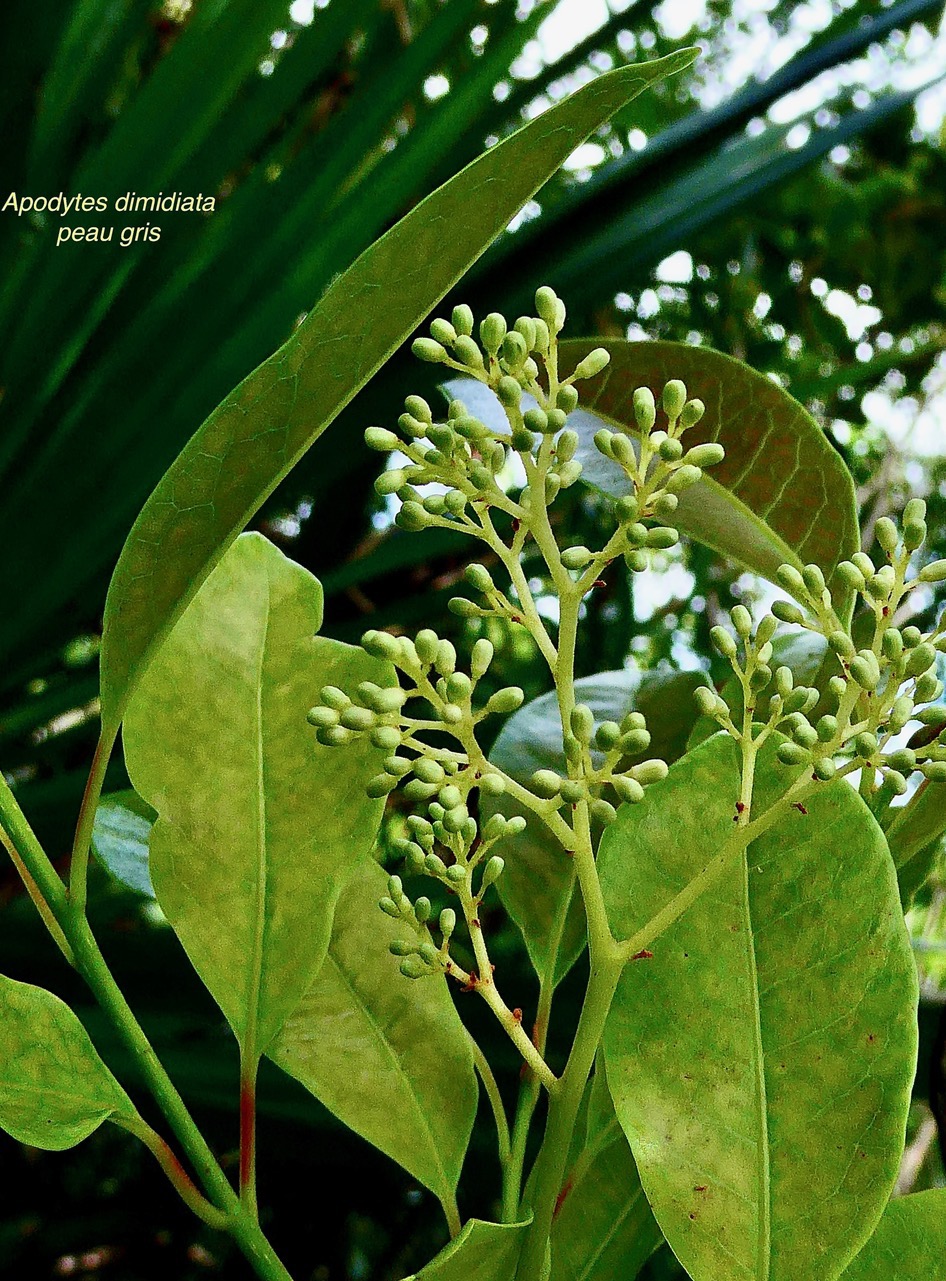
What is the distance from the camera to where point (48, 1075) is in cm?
25

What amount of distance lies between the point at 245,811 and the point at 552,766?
115 millimetres

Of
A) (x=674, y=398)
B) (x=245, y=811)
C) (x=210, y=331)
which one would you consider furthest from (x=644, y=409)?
(x=210, y=331)

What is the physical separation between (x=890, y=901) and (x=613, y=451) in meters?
0.12

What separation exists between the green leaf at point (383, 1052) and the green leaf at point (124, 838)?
63 mm

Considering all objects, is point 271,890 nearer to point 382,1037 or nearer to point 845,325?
point 382,1037

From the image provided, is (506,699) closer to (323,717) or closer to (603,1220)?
(323,717)

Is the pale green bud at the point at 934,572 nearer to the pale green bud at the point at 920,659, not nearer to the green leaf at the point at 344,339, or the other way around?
the pale green bud at the point at 920,659

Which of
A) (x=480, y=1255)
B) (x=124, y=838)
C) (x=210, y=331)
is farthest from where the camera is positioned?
(x=210, y=331)

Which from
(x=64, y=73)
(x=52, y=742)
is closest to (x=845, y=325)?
(x=64, y=73)

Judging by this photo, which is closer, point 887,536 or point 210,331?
point 887,536

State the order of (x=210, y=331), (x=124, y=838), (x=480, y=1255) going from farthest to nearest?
(x=210, y=331)
(x=124, y=838)
(x=480, y=1255)

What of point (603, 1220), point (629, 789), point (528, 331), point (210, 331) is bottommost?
point (603, 1220)

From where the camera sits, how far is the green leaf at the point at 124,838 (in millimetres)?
328

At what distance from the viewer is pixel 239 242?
0.66 metres
